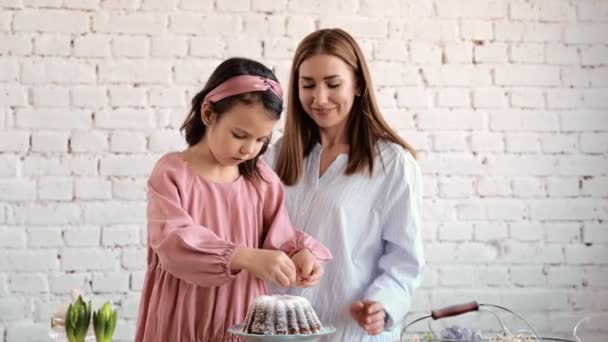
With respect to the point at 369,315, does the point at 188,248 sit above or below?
above

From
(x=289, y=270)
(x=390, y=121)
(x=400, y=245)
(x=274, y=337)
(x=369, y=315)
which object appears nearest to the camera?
(x=274, y=337)

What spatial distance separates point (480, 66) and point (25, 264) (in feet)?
5.53

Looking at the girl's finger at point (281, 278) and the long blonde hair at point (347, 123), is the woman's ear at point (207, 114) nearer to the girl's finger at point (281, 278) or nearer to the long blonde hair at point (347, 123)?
the girl's finger at point (281, 278)

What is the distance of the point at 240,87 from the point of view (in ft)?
5.25

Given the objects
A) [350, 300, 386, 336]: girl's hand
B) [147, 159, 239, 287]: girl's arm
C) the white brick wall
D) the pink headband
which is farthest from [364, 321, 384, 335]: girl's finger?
the white brick wall

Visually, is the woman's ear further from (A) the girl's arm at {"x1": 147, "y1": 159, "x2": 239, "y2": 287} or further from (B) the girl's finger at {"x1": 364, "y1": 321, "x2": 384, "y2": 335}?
(B) the girl's finger at {"x1": 364, "y1": 321, "x2": 384, "y2": 335}

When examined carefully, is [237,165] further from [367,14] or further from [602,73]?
[602,73]

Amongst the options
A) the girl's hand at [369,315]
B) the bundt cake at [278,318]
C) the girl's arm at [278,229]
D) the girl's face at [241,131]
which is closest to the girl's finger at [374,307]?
the girl's hand at [369,315]

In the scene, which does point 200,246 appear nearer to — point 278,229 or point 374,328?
point 278,229

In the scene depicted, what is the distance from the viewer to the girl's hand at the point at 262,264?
59.1 inches

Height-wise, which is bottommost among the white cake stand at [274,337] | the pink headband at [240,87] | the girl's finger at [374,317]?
the girl's finger at [374,317]

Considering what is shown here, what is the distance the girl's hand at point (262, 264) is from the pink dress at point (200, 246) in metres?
0.02

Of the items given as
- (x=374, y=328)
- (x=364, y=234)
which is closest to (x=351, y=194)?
(x=364, y=234)

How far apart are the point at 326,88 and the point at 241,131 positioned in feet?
1.63
